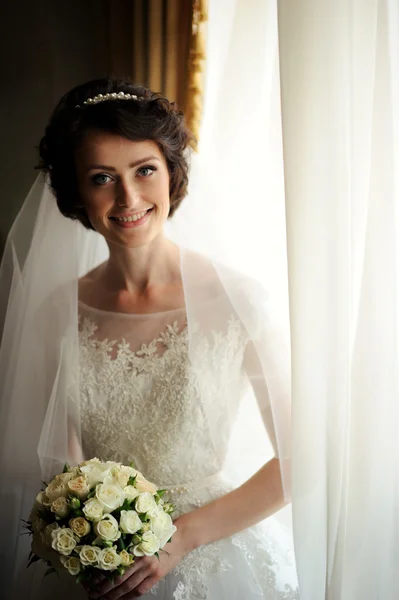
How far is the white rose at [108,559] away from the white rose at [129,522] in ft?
0.13

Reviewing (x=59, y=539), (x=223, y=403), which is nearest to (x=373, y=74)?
(x=223, y=403)

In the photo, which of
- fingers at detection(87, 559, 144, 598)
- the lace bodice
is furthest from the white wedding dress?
fingers at detection(87, 559, 144, 598)

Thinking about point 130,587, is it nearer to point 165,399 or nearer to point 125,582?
point 125,582

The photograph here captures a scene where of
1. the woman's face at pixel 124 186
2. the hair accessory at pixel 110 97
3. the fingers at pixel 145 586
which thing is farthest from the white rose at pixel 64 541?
the hair accessory at pixel 110 97

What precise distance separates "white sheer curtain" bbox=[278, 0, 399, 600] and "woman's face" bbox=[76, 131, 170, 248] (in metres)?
0.46

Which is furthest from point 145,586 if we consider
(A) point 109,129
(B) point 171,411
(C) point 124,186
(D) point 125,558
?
(A) point 109,129

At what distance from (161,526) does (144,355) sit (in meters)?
0.43

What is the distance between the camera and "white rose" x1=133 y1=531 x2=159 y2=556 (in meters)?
1.14

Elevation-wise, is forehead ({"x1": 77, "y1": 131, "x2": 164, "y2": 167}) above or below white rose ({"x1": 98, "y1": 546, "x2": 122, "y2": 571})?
above

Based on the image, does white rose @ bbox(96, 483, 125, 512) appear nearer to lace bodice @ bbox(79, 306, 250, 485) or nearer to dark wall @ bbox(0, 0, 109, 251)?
lace bodice @ bbox(79, 306, 250, 485)

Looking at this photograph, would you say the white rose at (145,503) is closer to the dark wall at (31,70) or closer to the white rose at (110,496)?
the white rose at (110,496)

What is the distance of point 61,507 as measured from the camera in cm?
115

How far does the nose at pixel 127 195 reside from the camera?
1.41 meters

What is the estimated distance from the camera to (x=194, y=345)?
145 centimetres
